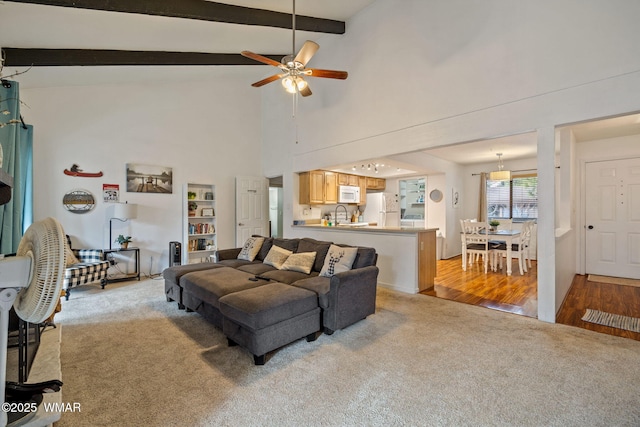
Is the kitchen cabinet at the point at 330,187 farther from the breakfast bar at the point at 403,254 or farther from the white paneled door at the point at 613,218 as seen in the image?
the white paneled door at the point at 613,218

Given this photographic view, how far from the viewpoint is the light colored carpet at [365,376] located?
1737 mm

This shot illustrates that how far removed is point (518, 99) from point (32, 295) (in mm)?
4282

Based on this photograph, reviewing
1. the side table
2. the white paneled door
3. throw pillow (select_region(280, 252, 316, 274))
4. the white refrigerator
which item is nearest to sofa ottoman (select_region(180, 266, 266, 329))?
throw pillow (select_region(280, 252, 316, 274))

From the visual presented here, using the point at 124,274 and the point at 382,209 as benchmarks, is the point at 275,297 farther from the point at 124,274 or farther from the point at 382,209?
the point at 382,209

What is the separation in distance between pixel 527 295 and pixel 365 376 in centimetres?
325

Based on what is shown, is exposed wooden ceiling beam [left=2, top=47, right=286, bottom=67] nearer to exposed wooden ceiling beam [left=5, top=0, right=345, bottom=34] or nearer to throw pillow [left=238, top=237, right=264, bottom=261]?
exposed wooden ceiling beam [left=5, top=0, right=345, bottom=34]

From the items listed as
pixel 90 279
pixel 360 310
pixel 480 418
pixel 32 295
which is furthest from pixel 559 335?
pixel 90 279

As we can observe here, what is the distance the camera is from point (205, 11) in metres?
3.68

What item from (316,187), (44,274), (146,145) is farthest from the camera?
(316,187)

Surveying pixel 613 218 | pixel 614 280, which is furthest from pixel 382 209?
pixel 614 280

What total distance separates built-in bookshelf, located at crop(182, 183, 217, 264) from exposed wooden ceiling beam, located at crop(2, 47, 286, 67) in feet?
7.54

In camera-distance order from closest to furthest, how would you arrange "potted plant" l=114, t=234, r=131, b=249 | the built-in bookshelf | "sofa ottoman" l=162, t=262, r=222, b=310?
"sofa ottoman" l=162, t=262, r=222, b=310 < "potted plant" l=114, t=234, r=131, b=249 < the built-in bookshelf

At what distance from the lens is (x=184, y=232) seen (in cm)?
585

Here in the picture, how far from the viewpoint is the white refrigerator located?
7980 millimetres
